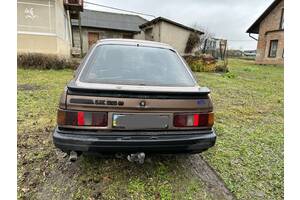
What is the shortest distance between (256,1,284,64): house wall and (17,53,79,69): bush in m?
18.9

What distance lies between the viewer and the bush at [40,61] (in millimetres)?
10453

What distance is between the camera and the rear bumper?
2.21m

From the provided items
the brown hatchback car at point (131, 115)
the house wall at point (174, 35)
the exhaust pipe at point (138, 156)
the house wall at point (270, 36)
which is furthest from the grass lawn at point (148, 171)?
the house wall at point (270, 36)

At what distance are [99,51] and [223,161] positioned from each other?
7.40 feet

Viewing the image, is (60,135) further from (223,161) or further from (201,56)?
(201,56)

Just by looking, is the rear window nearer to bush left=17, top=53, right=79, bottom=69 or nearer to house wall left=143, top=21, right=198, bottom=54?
bush left=17, top=53, right=79, bottom=69

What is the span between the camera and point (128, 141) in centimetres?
225

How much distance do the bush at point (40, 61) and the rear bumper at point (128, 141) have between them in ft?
31.4

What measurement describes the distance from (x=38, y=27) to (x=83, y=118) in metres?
10.8

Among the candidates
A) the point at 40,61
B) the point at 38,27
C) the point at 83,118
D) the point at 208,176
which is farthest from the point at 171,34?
the point at 83,118

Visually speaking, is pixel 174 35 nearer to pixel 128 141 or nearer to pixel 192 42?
pixel 192 42

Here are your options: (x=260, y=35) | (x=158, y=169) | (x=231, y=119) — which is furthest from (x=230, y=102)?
(x=260, y=35)

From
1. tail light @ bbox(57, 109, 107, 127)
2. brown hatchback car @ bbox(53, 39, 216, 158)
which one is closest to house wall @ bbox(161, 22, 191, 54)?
brown hatchback car @ bbox(53, 39, 216, 158)

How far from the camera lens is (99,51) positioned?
10.1 ft
